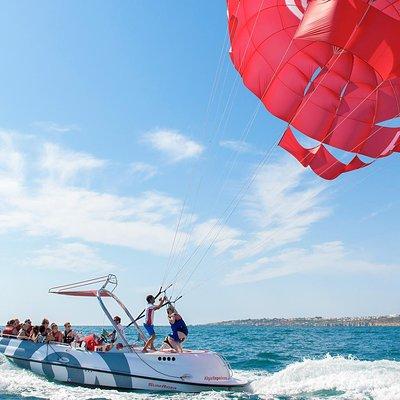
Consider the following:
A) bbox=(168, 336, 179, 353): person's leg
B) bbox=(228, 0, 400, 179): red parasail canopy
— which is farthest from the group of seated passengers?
bbox=(228, 0, 400, 179): red parasail canopy

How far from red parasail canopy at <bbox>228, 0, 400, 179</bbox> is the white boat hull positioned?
5.68m

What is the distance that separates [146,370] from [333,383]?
518 cm

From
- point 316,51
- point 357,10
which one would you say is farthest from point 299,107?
point 357,10

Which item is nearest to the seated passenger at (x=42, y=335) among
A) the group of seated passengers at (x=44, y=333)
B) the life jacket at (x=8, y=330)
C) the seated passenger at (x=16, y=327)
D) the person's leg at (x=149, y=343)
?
the group of seated passengers at (x=44, y=333)

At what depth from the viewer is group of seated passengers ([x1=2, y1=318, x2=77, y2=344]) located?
15312mm

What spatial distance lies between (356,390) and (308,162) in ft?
19.7

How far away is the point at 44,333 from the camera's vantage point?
15.5m

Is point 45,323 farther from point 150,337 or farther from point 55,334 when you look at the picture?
point 150,337

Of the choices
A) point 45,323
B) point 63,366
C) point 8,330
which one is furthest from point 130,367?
point 8,330

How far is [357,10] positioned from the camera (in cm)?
931

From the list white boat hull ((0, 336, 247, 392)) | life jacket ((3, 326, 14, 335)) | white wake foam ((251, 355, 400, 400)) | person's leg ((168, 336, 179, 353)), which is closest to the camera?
white boat hull ((0, 336, 247, 392))

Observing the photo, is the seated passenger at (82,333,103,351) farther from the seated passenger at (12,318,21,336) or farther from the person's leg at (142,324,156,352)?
the seated passenger at (12,318,21,336)

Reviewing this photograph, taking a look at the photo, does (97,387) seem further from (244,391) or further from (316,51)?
(316,51)

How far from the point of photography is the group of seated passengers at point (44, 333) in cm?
1531
